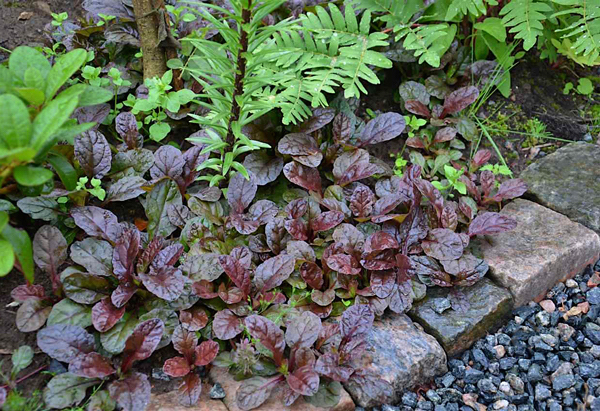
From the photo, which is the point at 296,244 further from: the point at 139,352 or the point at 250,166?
the point at 139,352

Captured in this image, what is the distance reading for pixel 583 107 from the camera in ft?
12.2

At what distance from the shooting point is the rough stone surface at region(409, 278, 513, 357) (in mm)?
2586

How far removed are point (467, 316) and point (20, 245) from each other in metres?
1.99

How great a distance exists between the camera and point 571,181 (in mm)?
3281

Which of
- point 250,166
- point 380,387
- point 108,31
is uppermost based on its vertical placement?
point 108,31

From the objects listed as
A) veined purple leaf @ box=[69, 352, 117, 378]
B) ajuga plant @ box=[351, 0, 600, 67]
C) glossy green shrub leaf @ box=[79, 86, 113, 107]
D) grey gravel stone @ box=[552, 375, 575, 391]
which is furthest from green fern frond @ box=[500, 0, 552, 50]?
veined purple leaf @ box=[69, 352, 117, 378]

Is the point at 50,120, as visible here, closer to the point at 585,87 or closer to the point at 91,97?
the point at 91,97

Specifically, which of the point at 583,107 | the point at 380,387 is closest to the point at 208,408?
the point at 380,387

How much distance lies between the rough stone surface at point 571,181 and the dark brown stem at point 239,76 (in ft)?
6.06

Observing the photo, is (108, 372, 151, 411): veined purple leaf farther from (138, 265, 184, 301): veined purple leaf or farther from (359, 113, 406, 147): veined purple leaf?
(359, 113, 406, 147): veined purple leaf

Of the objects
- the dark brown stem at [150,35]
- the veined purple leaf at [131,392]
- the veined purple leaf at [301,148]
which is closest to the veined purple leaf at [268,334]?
the veined purple leaf at [131,392]

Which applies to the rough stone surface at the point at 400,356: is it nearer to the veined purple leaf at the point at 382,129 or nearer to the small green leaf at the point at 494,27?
the veined purple leaf at the point at 382,129

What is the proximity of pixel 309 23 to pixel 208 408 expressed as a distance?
206 centimetres

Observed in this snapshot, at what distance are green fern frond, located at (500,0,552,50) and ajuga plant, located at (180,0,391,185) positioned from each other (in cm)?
78
